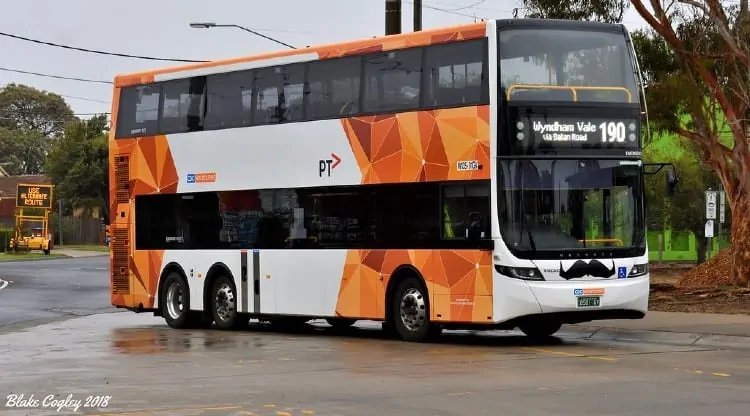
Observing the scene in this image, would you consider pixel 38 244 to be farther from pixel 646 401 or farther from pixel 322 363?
pixel 646 401

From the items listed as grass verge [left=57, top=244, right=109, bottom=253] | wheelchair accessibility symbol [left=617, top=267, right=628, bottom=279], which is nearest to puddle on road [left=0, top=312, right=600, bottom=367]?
wheelchair accessibility symbol [left=617, top=267, right=628, bottom=279]

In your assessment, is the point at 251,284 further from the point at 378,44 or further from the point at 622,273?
the point at 622,273

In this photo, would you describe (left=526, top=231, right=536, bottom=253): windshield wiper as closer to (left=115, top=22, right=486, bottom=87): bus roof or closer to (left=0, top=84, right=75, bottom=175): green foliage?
(left=115, top=22, right=486, bottom=87): bus roof

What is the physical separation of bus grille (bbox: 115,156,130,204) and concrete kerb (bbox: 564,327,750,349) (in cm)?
871

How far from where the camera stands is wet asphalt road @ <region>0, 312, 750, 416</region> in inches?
503

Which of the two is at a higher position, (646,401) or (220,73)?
Result: (220,73)

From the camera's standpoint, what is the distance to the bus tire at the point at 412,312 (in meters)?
21.1

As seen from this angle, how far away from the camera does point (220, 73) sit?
24.9 metres

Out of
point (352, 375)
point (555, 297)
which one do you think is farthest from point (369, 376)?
point (555, 297)

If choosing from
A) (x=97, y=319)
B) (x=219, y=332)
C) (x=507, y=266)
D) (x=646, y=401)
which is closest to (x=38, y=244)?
(x=97, y=319)

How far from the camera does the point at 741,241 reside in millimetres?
30391

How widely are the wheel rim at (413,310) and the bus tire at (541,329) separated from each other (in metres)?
1.71

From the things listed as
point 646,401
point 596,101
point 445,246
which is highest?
point 596,101

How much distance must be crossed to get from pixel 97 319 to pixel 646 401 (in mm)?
17646
